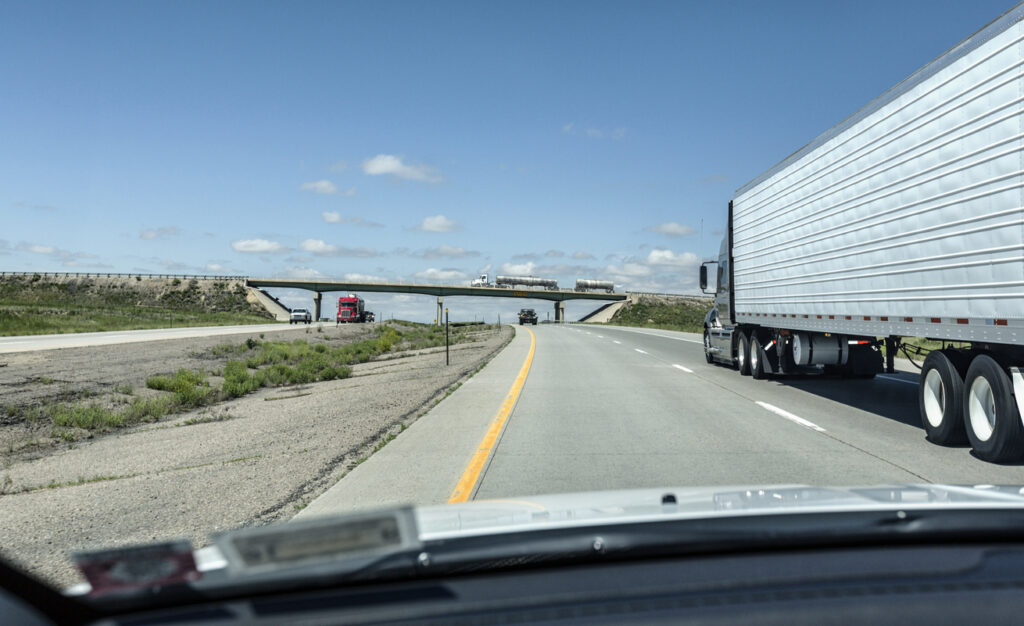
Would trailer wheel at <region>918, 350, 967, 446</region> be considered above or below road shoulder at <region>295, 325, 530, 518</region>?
above

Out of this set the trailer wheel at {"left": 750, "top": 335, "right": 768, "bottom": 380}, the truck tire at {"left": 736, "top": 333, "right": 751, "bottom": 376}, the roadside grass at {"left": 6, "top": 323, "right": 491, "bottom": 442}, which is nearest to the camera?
the roadside grass at {"left": 6, "top": 323, "right": 491, "bottom": 442}

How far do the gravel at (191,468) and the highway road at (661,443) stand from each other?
57cm

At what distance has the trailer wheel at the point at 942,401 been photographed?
28.5 feet

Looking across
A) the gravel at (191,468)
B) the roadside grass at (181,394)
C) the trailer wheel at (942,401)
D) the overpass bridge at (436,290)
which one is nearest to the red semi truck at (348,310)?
the overpass bridge at (436,290)

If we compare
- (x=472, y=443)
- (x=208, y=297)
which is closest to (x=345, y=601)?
(x=472, y=443)

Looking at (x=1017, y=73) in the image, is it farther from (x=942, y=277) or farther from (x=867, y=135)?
(x=867, y=135)

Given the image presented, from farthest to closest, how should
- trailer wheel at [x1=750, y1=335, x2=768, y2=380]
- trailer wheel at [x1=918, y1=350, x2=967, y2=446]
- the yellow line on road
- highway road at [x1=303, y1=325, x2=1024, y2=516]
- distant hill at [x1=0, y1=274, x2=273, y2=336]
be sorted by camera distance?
distant hill at [x1=0, y1=274, x2=273, y2=336]
trailer wheel at [x1=750, y1=335, x2=768, y2=380]
trailer wheel at [x1=918, y1=350, x2=967, y2=446]
highway road at [x1=303, y1=325, x2=1024, y2=516]
the yellow line on road

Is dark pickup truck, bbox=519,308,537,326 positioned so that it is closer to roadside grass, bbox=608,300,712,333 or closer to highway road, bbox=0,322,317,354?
roadside grass, bbox=608,300,712,333

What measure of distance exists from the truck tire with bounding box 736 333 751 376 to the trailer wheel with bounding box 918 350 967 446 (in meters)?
8.58

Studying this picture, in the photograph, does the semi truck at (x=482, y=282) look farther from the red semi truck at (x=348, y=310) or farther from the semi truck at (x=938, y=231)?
the semi truck at (x=938, y=231)

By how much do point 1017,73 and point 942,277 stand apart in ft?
7.77

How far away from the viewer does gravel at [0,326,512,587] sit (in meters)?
5.95

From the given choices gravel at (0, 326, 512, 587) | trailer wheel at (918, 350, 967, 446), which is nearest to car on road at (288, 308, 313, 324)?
gravel at (0, 326, 512, 587)

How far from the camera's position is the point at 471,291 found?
127 meters
